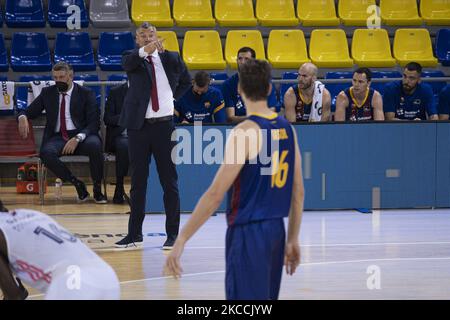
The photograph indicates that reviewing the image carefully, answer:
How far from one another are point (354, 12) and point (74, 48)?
4.56 metres

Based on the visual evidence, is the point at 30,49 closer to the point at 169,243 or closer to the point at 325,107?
the point at 325,107

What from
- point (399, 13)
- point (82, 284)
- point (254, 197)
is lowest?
point (82, 284)

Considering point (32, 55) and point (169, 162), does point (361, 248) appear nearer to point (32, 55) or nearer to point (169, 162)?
point (169, 162)

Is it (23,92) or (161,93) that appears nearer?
(161,93)

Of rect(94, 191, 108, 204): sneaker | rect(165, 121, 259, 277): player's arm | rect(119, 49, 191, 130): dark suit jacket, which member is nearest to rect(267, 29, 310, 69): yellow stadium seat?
rect(94, 191, 108, 204): sneaker

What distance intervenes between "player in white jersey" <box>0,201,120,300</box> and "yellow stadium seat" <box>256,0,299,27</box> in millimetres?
10417

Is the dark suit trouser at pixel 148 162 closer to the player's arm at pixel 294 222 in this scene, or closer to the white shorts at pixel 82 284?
the player's arm at pixel 294 222

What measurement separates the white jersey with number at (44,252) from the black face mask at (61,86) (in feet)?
22.0

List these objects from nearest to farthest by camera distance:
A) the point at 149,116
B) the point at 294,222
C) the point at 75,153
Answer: the point at 294,222 < the point at 149,116 < the point at 75,153

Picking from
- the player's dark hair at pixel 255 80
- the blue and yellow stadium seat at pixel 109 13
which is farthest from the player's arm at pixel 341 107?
the player's dark hair at pixel 255 80

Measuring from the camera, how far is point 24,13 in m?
13.7

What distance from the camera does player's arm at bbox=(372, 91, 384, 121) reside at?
1073cm

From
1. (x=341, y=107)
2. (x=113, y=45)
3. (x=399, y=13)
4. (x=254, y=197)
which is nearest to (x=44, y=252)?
(x=254, y=197)

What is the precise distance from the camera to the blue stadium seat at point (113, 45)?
13.3 meters
